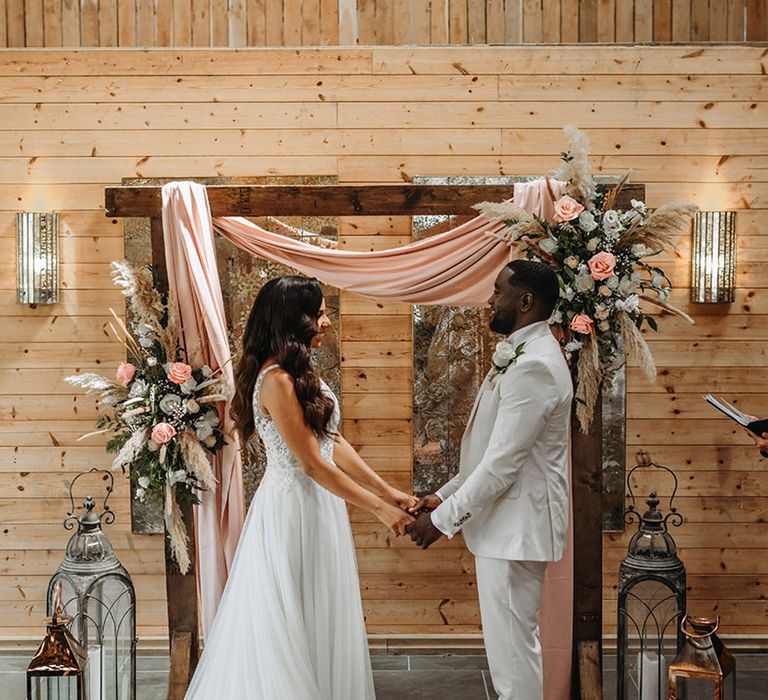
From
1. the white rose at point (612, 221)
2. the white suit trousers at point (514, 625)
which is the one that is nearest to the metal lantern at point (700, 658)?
the white suit trousers at point (514, 625)

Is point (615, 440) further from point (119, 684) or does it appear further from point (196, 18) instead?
point (196, 18)

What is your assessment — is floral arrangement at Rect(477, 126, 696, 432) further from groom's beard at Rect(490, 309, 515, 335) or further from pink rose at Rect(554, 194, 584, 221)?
groom's beard at Rect(490, 309, 515, 335)

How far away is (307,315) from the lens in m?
3.38

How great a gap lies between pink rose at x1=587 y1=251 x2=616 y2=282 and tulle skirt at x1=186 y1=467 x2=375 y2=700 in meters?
1.29

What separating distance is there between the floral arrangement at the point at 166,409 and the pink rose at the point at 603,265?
1.48 meters

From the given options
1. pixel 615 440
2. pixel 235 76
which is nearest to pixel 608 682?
pixel 615 440

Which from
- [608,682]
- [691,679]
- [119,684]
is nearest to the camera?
[691,679]

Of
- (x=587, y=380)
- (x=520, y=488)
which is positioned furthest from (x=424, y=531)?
(x=587, y=380)

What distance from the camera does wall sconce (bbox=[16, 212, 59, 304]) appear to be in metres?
4.56

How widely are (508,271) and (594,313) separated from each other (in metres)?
0.45

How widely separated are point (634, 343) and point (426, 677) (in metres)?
1.92

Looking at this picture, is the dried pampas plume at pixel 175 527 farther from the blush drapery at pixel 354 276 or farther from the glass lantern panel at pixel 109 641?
the glass lantern panel at pixel 109 641

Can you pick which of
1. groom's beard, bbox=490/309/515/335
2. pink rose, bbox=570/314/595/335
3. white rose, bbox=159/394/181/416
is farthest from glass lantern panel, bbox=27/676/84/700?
pink rose, bbox=570/314/595/335

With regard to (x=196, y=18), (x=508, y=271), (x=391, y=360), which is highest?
(x=196, y=18)
